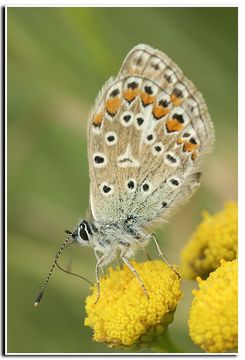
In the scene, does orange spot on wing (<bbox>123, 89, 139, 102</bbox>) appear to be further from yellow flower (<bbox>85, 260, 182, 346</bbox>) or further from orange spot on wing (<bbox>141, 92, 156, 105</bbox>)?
yellow flower (<bbox>85, 260, 182, 346</bbox>)

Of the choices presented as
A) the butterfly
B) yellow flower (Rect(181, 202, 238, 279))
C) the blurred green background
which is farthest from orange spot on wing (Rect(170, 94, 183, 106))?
the blurred green background

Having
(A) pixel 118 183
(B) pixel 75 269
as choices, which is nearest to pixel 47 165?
(B) pixel 75 269

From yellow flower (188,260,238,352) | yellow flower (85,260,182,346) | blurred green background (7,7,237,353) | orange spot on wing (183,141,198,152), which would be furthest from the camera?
blurred green background (7,7,237,353)

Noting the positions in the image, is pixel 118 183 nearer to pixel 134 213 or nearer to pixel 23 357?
pixel 134 213

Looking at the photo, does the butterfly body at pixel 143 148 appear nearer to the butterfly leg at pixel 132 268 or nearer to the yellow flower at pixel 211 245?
the butterfly leg at pixel 132 268
